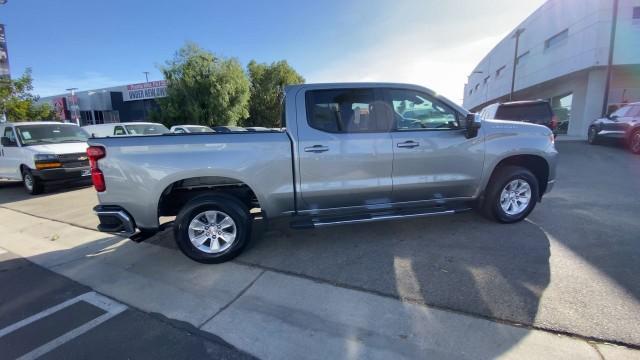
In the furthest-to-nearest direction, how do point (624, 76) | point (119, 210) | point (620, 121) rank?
point (624, 76)
point (620, 121)
point (119, 210)

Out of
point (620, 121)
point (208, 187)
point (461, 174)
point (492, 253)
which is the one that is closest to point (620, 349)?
point (492, 253)

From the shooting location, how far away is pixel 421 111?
4098 mm

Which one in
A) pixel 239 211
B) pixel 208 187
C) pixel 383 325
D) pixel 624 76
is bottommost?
pixel 383 325

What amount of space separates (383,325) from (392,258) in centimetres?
119

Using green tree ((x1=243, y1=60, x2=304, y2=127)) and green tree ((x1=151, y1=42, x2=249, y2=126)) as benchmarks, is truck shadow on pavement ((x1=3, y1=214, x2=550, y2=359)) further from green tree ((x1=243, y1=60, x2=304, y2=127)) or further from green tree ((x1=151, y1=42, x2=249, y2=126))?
green tree ((x1=243, y1=60, x2=304, y2=127))

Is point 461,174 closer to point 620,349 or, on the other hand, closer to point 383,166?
point 383,166

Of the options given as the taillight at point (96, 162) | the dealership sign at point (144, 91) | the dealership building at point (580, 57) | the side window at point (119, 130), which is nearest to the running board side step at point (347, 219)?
the taillight at point (96, 162)

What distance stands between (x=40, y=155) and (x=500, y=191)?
10325 mm

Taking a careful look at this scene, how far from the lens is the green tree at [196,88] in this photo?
77.7 ft

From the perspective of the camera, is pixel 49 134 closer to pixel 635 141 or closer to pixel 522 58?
pixel 635 141

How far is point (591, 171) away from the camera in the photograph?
8117mm

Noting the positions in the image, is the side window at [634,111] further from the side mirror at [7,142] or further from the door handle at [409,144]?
the side mirror at [7,142]

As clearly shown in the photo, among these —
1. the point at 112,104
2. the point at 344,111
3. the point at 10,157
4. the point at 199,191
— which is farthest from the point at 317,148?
the point at 112,104

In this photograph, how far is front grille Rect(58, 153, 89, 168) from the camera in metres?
8.12
